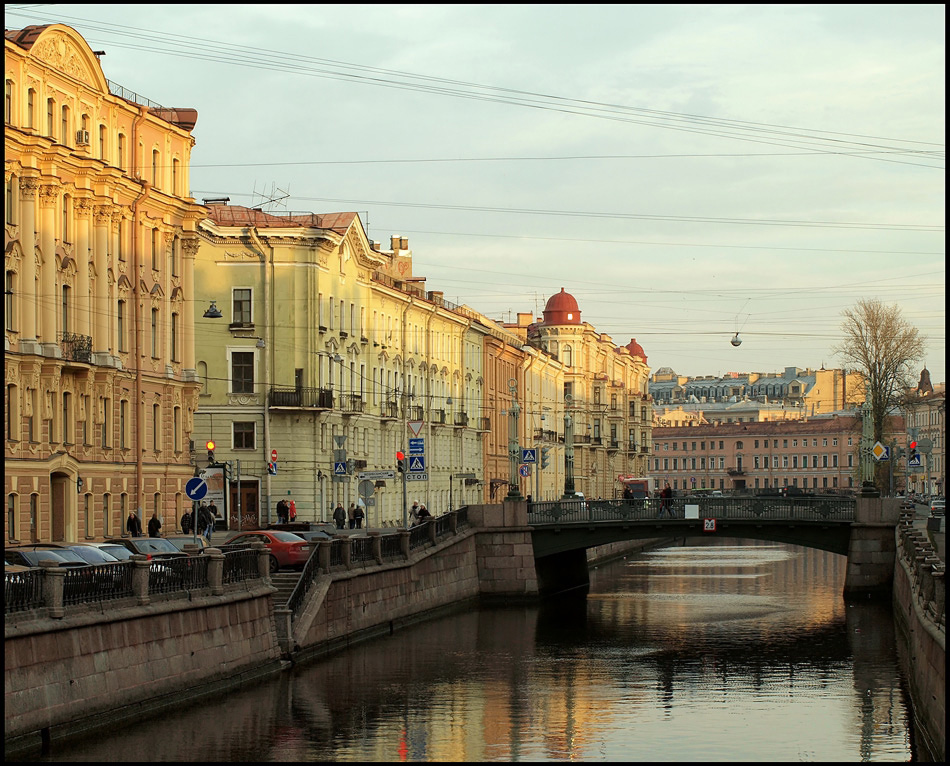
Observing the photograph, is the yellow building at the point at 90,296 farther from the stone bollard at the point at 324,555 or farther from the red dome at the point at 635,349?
the red dome at the point at 635,349

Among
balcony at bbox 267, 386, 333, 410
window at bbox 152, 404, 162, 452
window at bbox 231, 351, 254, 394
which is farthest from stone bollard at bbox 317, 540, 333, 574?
window at bbox 231, 351, 254, 394

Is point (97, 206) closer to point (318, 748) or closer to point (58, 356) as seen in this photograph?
point (58, 356)

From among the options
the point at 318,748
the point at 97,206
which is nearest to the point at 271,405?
the point at 97,206

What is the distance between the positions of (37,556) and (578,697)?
10.9 m

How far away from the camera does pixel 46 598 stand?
23531mm

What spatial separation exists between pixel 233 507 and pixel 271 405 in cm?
429

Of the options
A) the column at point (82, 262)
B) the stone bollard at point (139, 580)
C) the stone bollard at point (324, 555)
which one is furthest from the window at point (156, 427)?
the stone bollard at point (139, 580)

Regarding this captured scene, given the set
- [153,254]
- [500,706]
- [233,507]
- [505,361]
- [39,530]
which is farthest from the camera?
[505,361]

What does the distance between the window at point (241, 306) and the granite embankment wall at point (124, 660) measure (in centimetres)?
3205

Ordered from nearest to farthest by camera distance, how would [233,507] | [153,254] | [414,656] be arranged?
[414,656] → [153,254] → [233,507]

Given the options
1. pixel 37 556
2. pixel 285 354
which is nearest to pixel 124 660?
pixel 37 556

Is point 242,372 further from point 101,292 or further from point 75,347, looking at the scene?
point 75,347

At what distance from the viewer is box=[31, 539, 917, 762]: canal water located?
2548 centimetres

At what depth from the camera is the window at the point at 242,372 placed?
6431 cm
